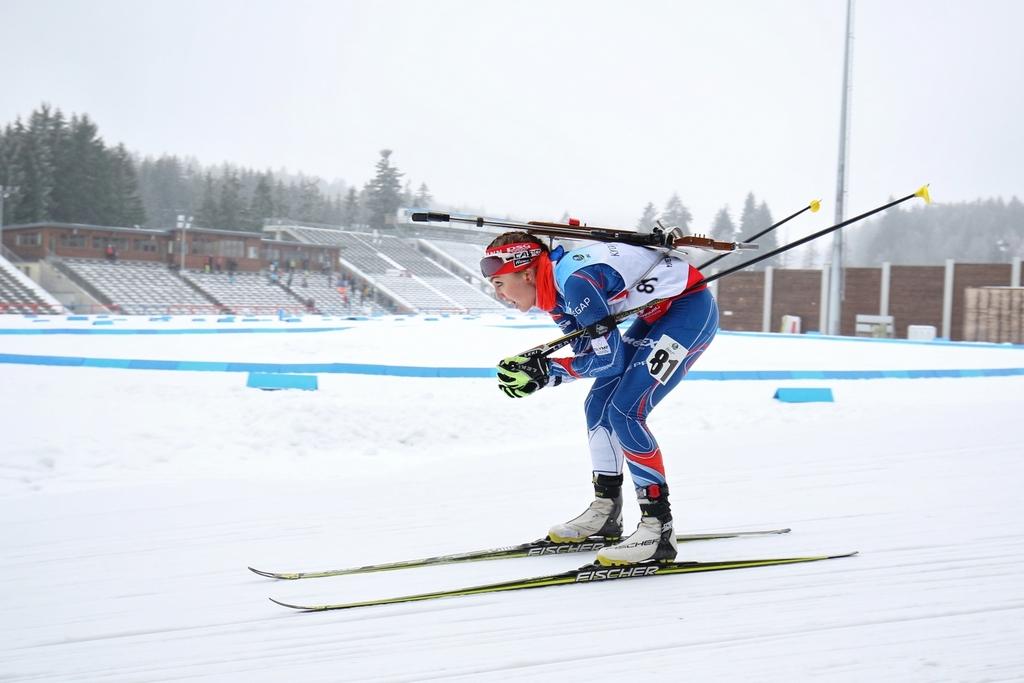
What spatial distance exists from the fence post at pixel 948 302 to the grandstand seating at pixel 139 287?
29459 mm

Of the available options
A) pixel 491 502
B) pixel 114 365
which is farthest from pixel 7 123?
pixel 491 502

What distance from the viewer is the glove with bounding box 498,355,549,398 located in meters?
3.29

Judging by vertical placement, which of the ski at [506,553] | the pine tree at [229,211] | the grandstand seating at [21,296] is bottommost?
the ski at [506,553]

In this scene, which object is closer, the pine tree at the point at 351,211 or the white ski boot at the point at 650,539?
the white ski boot at the point at 650,539

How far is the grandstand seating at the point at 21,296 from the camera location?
29844 millimetres

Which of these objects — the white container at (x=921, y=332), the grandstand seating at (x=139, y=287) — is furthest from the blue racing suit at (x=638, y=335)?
the grandstand seating at (x=139, y=287)

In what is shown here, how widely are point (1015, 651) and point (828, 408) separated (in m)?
5.97

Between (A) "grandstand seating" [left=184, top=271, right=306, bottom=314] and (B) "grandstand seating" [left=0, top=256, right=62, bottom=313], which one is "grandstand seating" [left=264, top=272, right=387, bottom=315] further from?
(B) "grandstand seating" [left=0, top=256, right=62, bottom=313]

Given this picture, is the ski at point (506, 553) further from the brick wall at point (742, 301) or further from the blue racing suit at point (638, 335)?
the brick wall at point (742, 301)

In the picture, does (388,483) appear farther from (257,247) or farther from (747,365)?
(257,247)

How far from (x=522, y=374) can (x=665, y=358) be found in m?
0.60

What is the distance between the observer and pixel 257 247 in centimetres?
4378

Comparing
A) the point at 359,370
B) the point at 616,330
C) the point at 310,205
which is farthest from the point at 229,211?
the point at 616,330

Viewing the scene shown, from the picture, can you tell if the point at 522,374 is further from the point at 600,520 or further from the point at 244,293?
the point at 244,293
